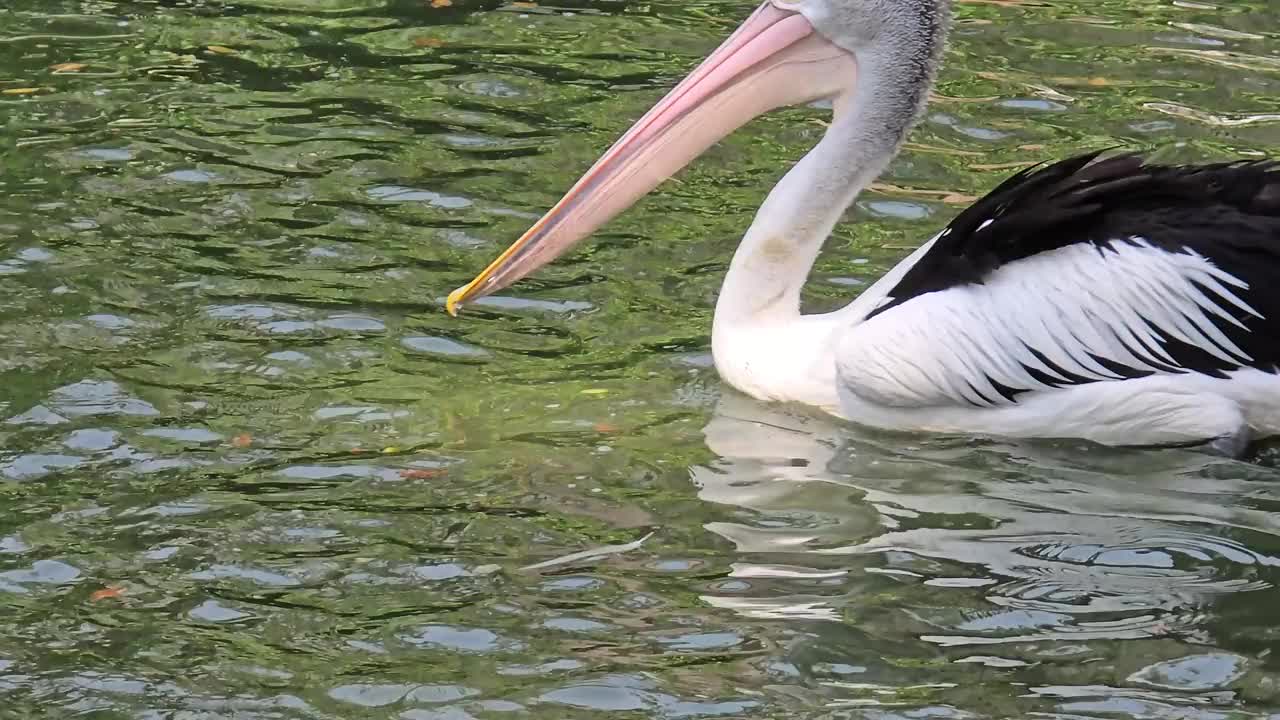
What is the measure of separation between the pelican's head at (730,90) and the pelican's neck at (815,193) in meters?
0.02

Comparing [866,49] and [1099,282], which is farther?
[866,49]

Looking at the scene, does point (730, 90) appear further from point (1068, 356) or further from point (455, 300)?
point (1068, 356)

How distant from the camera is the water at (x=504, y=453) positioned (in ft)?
14.1

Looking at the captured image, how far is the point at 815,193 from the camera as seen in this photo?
5977 mm

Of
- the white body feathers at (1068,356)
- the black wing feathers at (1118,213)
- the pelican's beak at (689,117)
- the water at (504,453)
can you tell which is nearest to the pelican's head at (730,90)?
the pelican's beak at (689,117)

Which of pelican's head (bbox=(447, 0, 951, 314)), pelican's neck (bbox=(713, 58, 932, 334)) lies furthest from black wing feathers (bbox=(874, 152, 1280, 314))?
pelican's head (bbox=(447, 0, 951, 314))

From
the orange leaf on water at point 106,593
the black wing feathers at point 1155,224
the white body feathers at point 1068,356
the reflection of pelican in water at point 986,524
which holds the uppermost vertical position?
→ the black wing feathers at point 1155,224

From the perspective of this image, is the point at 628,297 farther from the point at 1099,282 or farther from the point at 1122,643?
the point at 1122,643

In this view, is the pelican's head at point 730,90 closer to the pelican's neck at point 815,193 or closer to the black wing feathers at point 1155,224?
the pelican's neck at point 815,193

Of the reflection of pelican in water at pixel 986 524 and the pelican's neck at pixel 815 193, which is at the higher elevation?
the pelican's neck at pixel 815 193

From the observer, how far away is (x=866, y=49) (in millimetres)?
5902

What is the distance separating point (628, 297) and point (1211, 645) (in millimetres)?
2670

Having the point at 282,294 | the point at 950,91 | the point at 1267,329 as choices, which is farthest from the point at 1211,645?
the point at 950,91

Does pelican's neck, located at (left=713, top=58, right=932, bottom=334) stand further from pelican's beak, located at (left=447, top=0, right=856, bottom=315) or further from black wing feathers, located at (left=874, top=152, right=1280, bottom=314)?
black wing feathers, located at (left=874, top=152, right=1280, bottom=314)
